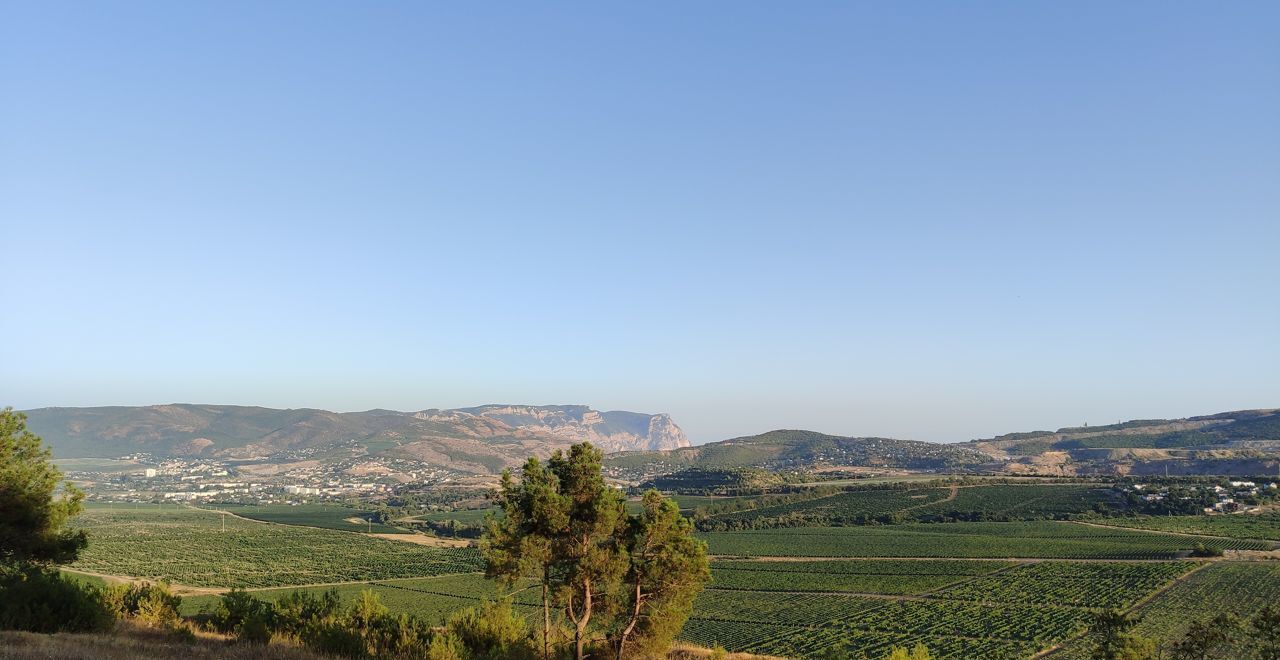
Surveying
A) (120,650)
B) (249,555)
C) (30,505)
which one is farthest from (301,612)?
(249,555)

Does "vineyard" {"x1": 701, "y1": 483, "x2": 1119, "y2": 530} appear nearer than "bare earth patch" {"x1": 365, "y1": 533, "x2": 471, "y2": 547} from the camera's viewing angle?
No

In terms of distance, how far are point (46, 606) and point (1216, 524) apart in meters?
160

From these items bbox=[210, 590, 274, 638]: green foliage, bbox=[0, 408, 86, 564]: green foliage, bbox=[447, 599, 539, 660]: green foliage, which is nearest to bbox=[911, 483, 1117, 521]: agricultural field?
bbox=[447, 599, 539, 660]: green foliage

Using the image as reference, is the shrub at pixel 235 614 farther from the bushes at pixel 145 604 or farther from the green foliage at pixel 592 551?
the green foliage at pixel 592 551

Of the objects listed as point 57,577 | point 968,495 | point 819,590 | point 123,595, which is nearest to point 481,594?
point 819,590

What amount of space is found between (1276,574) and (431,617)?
304ft

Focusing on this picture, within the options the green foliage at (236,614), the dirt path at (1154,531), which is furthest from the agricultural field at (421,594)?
the dirt path at (1154,531)

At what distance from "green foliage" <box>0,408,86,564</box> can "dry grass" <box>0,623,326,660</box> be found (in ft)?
36.5

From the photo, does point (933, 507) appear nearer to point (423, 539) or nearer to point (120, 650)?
point (423, 539)

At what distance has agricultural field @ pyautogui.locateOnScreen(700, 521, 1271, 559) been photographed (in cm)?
10333

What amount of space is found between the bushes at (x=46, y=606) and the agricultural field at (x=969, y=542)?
10050 cm

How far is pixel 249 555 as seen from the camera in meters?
118

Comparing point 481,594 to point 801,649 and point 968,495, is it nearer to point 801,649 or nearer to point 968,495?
point 801,649

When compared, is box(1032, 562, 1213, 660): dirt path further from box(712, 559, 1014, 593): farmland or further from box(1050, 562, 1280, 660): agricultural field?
box(712, 559, 1014, 593): farmland
